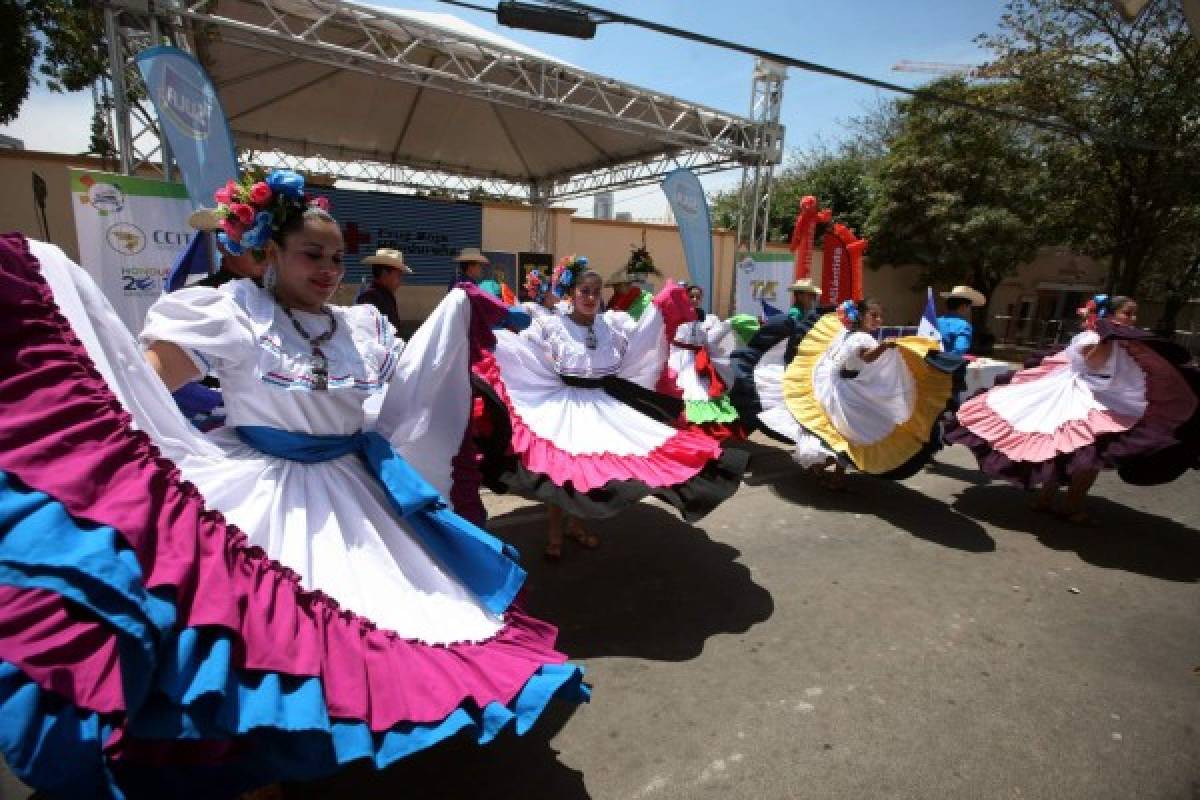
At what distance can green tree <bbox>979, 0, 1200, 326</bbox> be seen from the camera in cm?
1452

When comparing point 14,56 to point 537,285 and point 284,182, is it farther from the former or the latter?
point 284,182

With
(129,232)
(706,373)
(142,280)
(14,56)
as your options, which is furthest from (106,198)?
(14,56)

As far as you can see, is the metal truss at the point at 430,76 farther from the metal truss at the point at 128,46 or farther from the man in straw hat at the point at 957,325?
the man in straw hat at the point at 957,325

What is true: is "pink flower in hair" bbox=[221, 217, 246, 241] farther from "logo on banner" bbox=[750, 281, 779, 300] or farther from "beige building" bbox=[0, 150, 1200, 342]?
"beige building" bbox=[0, 150, 1200, 342]

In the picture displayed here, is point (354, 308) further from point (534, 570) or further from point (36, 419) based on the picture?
point (534, 570)

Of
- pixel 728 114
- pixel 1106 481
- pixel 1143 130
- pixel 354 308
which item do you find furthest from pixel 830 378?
pixel 1143 130

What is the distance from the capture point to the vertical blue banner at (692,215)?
35.0ft

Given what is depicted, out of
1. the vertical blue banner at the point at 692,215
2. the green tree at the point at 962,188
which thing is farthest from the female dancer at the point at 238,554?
the green tree at the point at 962,188

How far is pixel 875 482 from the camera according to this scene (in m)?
6.07

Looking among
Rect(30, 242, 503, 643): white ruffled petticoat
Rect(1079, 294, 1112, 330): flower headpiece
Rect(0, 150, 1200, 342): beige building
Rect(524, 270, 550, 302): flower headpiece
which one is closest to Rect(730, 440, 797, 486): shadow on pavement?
Rect(524, 270, 550, 302): flower headpiece

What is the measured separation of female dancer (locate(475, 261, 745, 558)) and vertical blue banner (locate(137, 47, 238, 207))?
390 centimetres

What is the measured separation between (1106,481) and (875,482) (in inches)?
104

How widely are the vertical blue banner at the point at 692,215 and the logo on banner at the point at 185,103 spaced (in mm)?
6959

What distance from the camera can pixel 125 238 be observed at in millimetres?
5688
